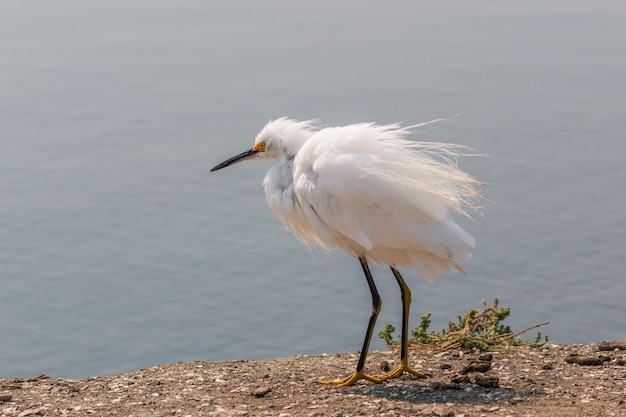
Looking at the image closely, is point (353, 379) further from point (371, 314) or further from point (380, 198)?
point (380, 198)

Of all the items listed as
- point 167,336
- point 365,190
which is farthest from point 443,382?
point 167,336

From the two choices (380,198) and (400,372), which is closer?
(380,198)

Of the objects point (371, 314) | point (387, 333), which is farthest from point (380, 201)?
point (387, 333)

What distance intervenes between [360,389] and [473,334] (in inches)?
58.9

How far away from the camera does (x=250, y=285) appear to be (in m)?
11.0

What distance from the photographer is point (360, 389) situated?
271 inches

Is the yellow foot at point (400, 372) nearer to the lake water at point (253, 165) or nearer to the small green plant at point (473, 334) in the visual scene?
the small green plant at point (473, 334)

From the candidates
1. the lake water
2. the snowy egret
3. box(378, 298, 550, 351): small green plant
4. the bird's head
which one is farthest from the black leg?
the lake water

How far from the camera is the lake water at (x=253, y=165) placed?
10.5 metres

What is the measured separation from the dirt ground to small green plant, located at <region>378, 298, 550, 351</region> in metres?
0.13

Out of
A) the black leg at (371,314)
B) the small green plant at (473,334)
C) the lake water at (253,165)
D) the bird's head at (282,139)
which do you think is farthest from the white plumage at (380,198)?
the lake water at (253,165)

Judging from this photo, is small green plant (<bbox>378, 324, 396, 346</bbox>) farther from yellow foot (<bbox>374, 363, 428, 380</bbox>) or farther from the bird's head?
the bird's head

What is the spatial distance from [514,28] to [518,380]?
37.9 feet

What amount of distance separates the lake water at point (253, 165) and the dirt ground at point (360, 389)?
1.46 m
